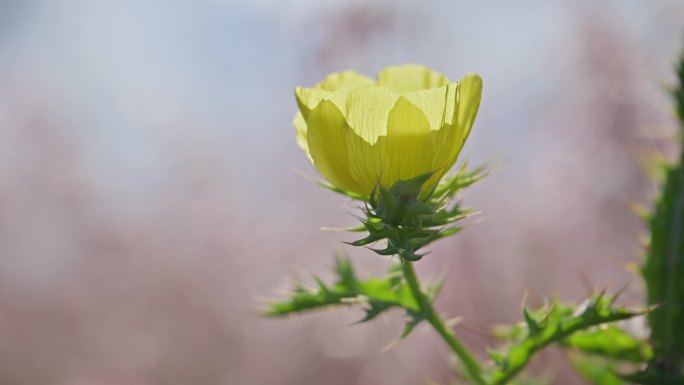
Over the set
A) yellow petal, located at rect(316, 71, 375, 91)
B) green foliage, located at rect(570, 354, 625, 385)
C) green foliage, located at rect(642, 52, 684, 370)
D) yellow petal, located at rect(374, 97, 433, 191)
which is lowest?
green foliage, located at rect(570, 354, 625, 385)

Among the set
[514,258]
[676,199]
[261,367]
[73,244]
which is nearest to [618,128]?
[514,258]

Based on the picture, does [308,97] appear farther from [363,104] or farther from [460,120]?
[460,120]

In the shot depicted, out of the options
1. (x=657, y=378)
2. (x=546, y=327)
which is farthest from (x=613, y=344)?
(x=546, y=327)

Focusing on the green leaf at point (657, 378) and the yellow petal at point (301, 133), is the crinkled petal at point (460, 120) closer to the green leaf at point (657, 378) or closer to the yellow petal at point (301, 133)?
the yellow petal at point (301, 133)

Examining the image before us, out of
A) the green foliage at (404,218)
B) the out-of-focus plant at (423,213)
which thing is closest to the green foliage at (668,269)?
the out-of-focus plant at (423,213)

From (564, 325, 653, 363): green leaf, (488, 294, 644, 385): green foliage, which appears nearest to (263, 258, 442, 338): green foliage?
(488, 294, 644, 385): green foliage

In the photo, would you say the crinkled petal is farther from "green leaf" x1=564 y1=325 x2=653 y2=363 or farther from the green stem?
"green leaf" x1=564 y1=325 x2=653 y2=363
